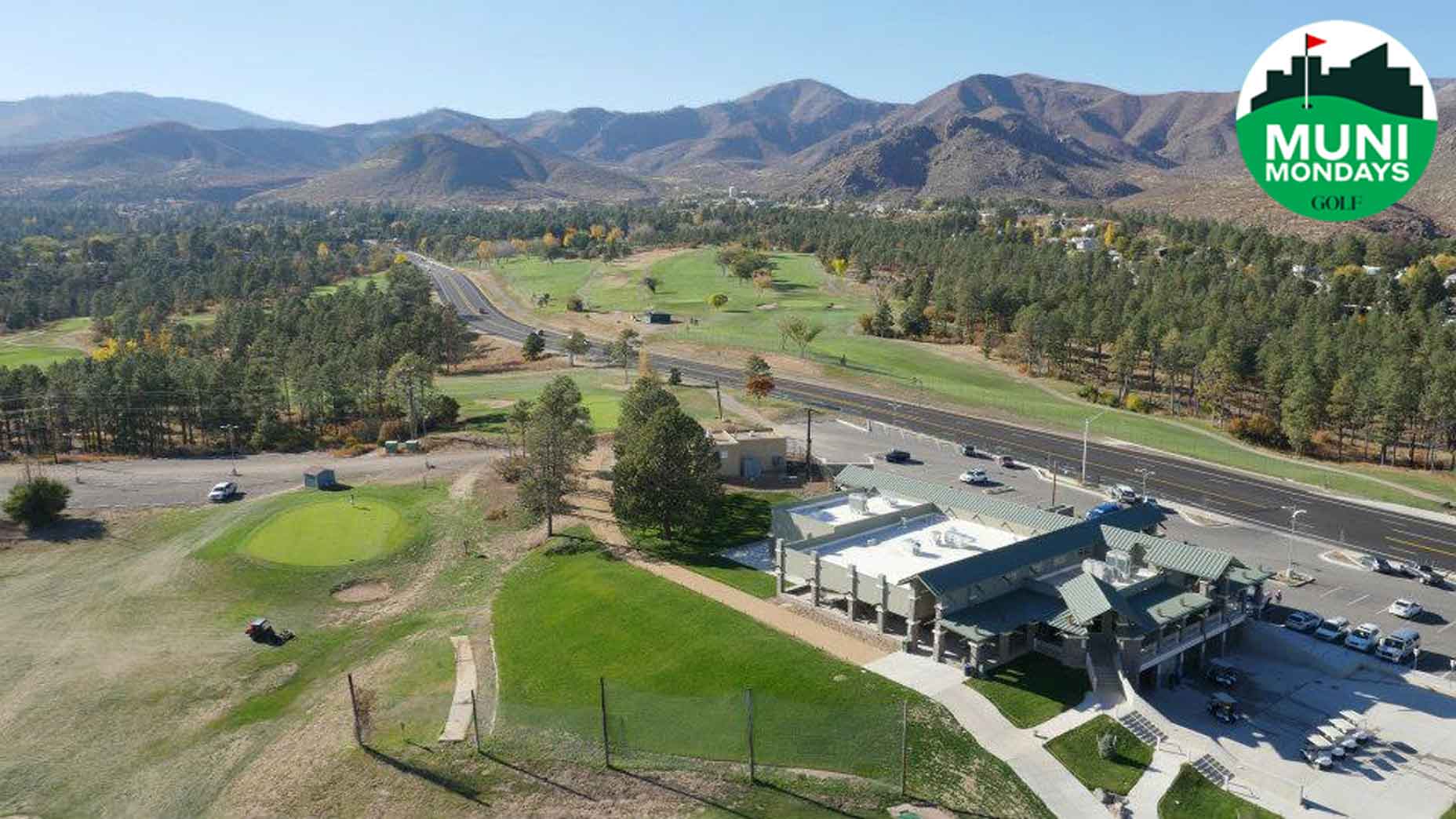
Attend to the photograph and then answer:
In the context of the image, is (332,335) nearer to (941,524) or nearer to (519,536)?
(519,536)

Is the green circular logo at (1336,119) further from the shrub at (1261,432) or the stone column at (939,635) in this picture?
the stone column at (939,635)

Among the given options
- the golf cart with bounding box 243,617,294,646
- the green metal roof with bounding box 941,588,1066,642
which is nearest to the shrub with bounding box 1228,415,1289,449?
the green metal roof with bounding box 941,588,1066,642

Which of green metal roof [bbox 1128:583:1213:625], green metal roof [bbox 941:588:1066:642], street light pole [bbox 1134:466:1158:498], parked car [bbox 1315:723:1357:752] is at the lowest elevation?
parked car [bbox 1315:723:1357:752]

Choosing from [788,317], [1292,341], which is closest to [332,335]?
[788,317]

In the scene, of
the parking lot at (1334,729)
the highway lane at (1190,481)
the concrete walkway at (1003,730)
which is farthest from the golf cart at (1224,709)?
→ the highway lane at (1190,481)

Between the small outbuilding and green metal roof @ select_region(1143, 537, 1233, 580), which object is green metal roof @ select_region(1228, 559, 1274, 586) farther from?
the small outbuilding

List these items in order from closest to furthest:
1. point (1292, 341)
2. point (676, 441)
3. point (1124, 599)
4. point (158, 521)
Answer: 1. point (1124, 599)
2. point (676, 441)
3. point (158, 521)
4. point (1292, 341)
